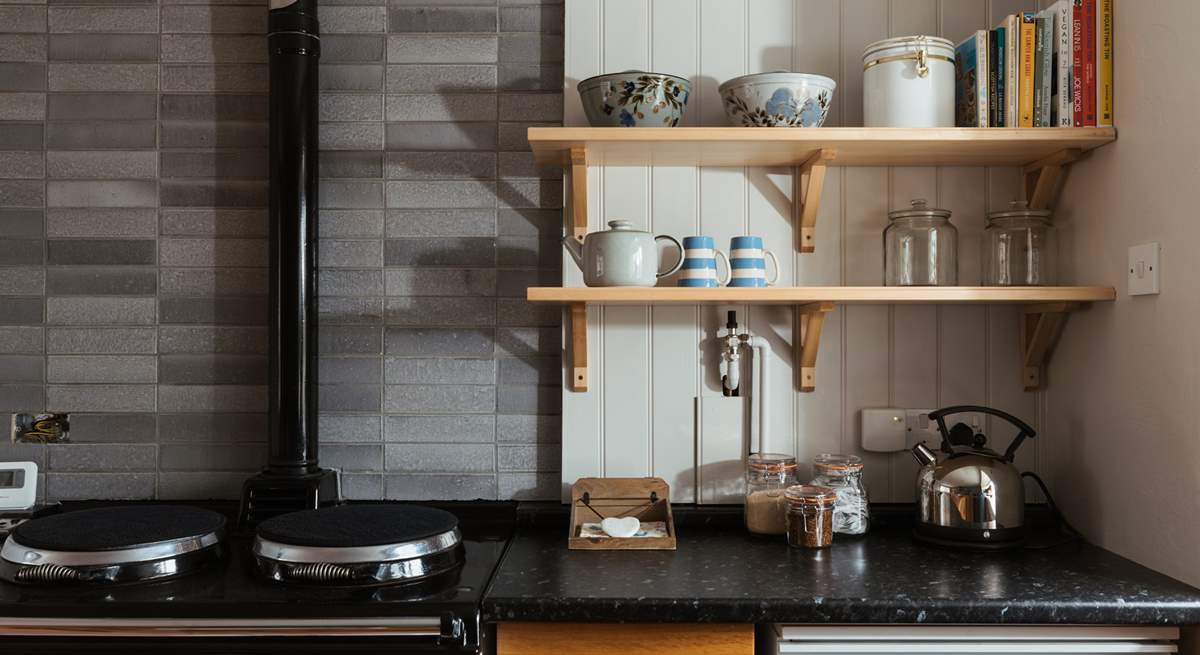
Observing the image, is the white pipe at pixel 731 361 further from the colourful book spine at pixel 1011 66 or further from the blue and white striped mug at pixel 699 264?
the colourful book spine at pixel 1011 66

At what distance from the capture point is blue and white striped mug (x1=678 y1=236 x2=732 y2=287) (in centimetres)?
176

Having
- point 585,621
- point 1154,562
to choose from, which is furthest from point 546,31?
point 1154,562

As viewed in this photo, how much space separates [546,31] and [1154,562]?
1546mm

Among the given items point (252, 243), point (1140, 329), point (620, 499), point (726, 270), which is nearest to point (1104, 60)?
point (1140, 329)

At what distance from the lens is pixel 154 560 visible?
1504mm

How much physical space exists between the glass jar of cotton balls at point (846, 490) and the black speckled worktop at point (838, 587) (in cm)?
6

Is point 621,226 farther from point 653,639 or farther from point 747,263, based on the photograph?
point 653,639

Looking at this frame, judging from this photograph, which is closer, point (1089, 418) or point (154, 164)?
point (1089, 418)

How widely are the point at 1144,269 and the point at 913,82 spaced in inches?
21.0

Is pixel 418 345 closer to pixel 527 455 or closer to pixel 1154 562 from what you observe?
pixel 527 455

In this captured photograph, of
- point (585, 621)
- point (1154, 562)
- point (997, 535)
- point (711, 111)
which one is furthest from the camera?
point (711, 111)

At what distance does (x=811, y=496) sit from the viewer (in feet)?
5.58

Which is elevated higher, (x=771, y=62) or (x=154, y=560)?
(x=771, y=62)

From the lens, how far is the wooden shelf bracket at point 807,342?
5.99 feet
